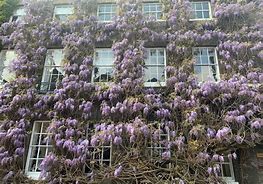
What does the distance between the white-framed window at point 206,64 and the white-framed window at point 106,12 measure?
3.78 metres

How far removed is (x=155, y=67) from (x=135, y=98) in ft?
6.46

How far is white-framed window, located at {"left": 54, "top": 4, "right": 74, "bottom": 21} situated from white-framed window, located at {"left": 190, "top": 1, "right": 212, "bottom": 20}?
4968 millimetres

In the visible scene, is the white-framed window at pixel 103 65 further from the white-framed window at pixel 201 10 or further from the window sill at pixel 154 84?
the white-framed window at pixel 201 10

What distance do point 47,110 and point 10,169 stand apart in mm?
2243

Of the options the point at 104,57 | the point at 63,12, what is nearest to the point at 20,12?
the point at 63,12

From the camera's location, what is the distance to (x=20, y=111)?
1215cm

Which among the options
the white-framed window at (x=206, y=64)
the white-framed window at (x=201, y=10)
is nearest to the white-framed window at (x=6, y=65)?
the white-framed window at (x=206, y=64)

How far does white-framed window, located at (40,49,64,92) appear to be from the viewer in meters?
13.3

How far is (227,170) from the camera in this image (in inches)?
452

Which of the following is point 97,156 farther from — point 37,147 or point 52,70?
point 52,70

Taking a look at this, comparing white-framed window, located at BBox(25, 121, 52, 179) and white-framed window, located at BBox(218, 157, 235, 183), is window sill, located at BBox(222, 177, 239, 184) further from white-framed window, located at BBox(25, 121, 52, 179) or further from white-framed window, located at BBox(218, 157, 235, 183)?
white-framed window, located at BBox(25, 121, 52, 179)

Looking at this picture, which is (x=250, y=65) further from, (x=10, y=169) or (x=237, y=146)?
(x=10, y=169)

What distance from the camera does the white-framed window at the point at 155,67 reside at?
1297 cm

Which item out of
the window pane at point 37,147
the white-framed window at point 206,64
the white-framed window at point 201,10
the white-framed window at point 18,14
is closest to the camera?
the window pane at point 37,147
